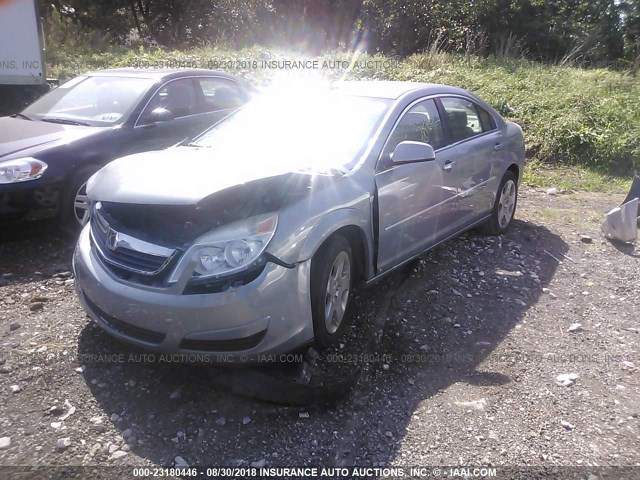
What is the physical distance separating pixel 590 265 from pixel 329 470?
3.99 meters

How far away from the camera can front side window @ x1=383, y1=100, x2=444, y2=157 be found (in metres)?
4.49

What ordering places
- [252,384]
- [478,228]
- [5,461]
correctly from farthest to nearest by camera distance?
[478,228], [252,384], [5,461]

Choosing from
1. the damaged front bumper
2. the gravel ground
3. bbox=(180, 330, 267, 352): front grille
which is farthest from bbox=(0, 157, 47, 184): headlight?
bbox=(180, 330, 267, 352): front grille

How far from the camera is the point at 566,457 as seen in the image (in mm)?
3059

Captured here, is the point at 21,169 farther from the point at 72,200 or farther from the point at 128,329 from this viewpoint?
the point at 128,329

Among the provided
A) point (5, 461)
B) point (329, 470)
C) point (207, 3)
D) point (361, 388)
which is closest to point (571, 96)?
point (361, 388)

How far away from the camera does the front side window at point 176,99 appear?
6.30m

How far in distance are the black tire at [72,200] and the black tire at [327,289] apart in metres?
2.85

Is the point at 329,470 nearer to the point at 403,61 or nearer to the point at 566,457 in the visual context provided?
the point at 566,457

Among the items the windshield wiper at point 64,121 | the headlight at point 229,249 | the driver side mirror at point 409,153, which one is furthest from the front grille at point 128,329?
the windshield wiper at point 64,121

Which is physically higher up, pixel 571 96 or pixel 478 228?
pixel 571 96

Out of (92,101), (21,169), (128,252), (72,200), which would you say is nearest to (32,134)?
(21,169)

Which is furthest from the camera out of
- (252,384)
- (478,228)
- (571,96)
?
(571,96)

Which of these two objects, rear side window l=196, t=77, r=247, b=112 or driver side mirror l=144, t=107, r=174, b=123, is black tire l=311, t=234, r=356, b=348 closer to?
driver side mirror l=144, t=107, r=174, b=123
